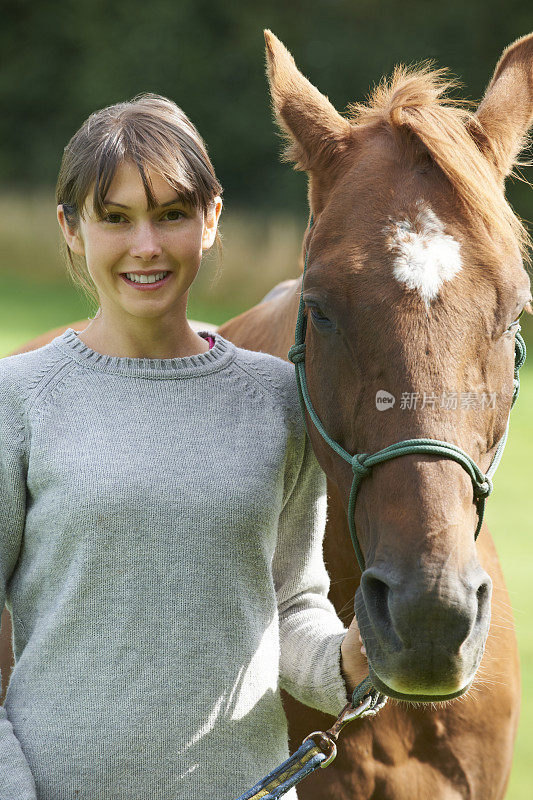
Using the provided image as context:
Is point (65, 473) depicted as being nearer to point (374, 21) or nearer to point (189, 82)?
point (189, 82)

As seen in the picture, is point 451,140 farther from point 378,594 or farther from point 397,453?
point 378,594

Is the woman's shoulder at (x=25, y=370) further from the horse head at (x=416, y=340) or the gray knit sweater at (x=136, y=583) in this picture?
the horse head at (x=416, y=340)

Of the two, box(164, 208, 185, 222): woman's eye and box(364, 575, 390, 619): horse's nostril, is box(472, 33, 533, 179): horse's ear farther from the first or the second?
box(364, 575, 390, 619): horse's nostril

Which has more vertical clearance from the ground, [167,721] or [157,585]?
[157,585]

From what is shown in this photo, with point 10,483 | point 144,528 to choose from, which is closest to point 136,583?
point 144,528

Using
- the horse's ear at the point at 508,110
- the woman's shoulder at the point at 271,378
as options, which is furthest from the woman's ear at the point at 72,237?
the horse's ear at the point at 508,110

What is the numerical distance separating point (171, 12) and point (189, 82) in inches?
68.9

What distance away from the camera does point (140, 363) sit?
5.66 ft

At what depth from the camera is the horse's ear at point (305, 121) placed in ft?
6.09

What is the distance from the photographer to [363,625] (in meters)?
1.50

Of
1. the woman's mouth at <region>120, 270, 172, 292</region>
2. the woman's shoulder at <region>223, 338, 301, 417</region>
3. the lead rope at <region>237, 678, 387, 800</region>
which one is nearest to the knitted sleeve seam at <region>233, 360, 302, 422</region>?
the woman's shoulder at <region>223, 338, 301, 417</region>

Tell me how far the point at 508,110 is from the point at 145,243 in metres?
0.81

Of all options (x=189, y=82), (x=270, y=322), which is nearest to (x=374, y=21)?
(x=189, y=82)

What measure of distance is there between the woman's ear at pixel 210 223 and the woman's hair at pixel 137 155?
0.09ft
